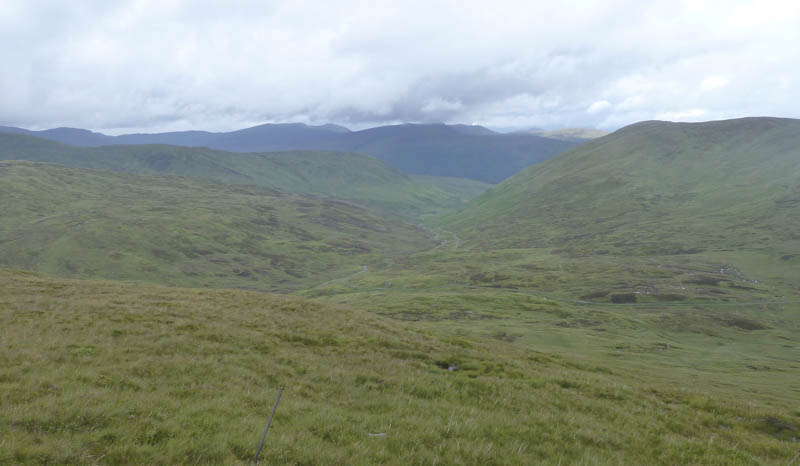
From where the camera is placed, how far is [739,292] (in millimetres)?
165250

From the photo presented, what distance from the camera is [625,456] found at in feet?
44.8

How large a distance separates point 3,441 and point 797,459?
23.5 m

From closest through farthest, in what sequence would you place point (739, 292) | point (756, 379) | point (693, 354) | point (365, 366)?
1. point (365, 366)
2. point (756, 379)
3. point (693, 354)
4. point (739, 292)

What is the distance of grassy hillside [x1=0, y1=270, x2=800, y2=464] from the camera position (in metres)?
10.7

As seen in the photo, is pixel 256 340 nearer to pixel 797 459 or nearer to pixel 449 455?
pixel 449 455

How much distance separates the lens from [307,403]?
14.7 meters

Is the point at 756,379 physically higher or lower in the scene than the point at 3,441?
lower

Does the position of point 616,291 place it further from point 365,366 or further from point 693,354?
point 365,366

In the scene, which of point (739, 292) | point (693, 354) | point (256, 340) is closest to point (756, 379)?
point (693, 354)

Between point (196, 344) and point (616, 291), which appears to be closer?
point (196, 344)

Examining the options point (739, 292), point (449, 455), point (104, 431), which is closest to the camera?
point (104, 431)

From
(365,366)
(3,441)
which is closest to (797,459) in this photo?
(365,366)

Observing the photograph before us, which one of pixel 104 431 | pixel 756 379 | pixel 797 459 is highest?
pixel 104 431

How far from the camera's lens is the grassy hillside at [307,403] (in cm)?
1067
